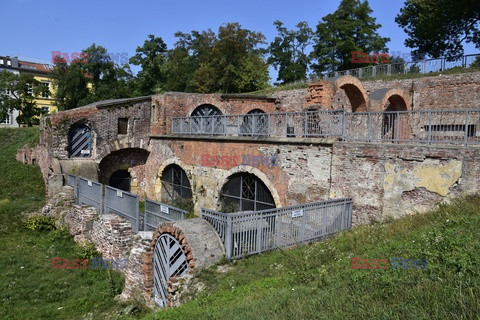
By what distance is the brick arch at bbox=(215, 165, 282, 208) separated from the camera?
1157cm

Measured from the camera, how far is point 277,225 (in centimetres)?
769

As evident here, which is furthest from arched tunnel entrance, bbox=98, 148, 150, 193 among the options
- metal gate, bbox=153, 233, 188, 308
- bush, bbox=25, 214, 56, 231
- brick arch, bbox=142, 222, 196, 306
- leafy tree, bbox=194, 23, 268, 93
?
leafy tree, bbox=194, 23, 268, 93

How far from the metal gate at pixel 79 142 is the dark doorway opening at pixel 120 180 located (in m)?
1.94

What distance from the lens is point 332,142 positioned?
976 centimetres

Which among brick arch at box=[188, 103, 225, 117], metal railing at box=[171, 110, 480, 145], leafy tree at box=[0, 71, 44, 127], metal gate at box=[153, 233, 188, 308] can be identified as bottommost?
metal gate at box=[153, 233, 188, 308]

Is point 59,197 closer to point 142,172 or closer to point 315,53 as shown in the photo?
point 142,172

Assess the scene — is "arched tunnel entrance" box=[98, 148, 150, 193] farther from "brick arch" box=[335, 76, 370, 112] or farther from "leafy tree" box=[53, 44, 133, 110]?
"leafy tree" box=[53, 44, 133, 110]

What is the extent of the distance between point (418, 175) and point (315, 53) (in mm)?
36492

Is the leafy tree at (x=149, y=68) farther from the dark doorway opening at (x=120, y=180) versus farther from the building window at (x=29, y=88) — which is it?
the dark doorway opening at (x=120, y=180)

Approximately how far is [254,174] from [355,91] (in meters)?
6.57

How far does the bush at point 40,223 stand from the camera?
12702 millimetres

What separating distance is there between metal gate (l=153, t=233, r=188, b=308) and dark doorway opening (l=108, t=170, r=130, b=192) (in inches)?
456

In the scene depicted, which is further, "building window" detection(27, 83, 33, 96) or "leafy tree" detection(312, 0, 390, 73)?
"leafy tree" detection(312, 0, 390, 73)

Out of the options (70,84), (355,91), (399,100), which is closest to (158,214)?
(355,91)
